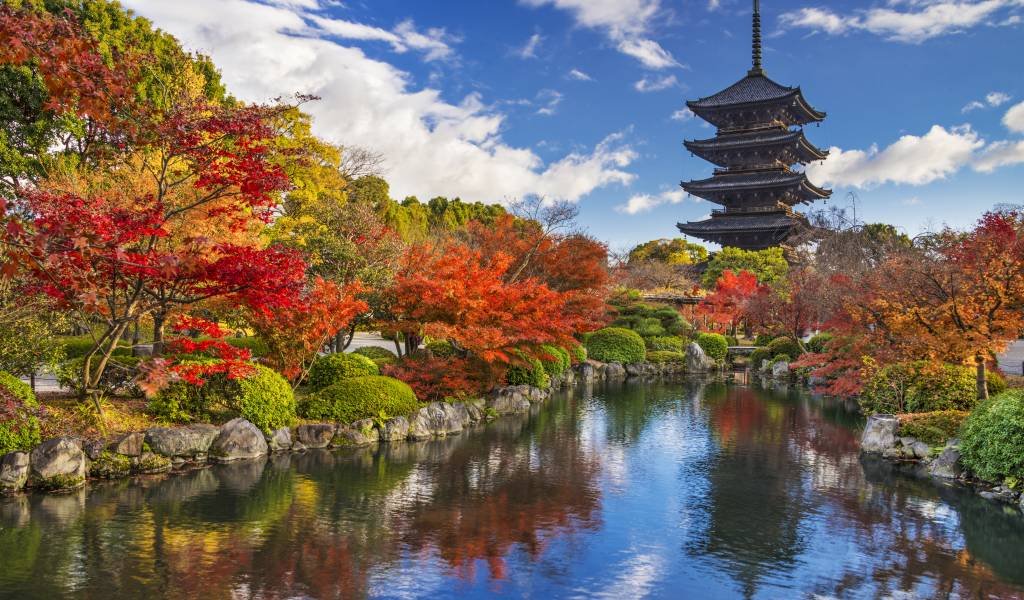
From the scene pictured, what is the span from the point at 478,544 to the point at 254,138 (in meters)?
6.27

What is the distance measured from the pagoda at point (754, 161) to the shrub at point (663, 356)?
15976 mm

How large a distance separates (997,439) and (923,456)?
6.95 ft

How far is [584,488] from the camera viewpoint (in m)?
10.1

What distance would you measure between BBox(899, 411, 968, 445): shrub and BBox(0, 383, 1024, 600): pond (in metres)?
1.04

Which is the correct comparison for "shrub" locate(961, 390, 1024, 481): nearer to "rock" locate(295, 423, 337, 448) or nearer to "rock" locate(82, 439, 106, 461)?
"rock" locate(295, 423, 337, 448)

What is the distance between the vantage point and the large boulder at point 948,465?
1083 centimetres

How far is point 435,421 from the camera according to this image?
45.9 ft

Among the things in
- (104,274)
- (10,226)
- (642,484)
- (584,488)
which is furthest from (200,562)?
(642,484)

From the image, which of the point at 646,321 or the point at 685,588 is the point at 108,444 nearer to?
the point at 685,588

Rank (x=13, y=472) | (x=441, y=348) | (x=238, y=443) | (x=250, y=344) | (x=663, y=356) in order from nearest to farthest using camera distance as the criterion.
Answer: (x=13, y=472), (x=238, y=443), (x=250, y=344), (x=441, y=348), (x=663, y=356)

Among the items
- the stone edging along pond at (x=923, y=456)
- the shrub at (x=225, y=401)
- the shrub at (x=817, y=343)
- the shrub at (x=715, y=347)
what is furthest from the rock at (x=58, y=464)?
the shrub at (x=715, y=347)

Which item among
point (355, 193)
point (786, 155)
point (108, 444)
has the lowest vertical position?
point (108, 444)

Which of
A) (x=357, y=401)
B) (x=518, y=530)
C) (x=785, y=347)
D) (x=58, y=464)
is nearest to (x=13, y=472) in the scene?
(x=58, y=464)

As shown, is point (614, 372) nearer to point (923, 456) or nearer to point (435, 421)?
point (435, 421)
